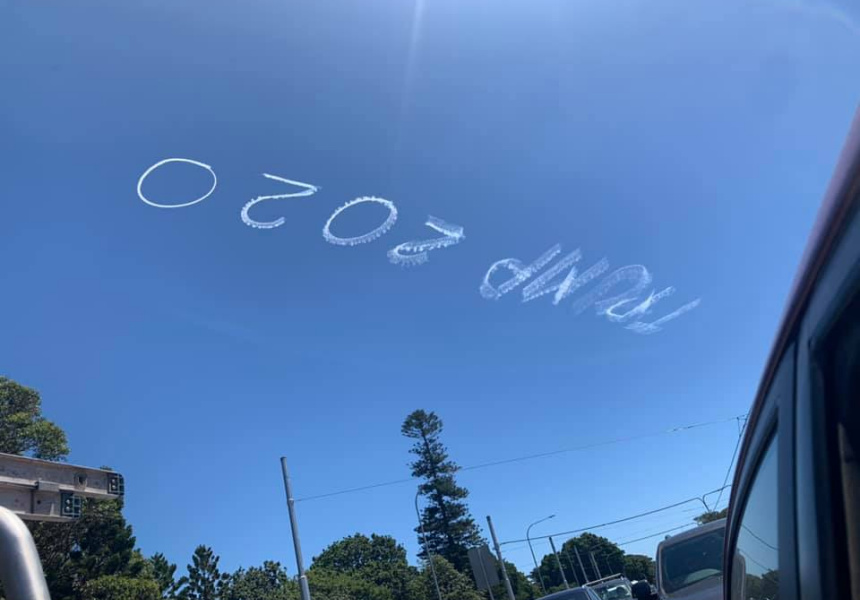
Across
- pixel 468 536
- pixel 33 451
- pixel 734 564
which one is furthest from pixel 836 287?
pixel 468 536

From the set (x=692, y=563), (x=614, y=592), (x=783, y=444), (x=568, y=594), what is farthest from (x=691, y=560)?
(x=614, y=592)

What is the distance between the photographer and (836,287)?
3.68 ft

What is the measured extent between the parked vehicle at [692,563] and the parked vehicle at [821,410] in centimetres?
560

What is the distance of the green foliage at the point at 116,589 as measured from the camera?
24.0 meters

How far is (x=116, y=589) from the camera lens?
24312mm

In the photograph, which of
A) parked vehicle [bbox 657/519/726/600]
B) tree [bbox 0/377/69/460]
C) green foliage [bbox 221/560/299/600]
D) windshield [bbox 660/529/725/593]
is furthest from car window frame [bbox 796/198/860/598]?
green foliage [bbox 221/560/299/600]

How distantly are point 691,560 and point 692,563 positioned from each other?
1.5 inches

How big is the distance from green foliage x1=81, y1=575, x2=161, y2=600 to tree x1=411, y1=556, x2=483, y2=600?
31.5 meters

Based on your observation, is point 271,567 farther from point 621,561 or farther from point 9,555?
point 621,561

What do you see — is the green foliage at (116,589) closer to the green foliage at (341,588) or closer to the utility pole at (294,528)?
the utility pole at (294,528)

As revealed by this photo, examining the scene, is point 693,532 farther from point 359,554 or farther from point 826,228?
point 359,554

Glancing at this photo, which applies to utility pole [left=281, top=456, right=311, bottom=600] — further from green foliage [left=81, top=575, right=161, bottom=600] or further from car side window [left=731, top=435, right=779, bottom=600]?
car side window [left=731, top=435, right=779, bottom=600]

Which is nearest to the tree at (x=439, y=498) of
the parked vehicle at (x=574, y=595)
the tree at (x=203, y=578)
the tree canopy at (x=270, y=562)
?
the tree canopy at (x=270, y=562)

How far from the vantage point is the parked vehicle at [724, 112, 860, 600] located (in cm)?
109
